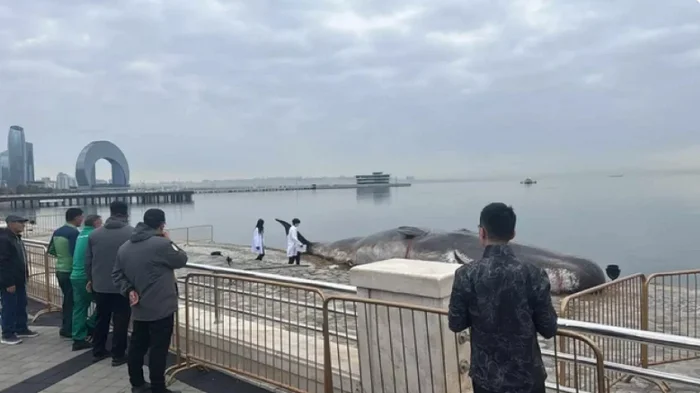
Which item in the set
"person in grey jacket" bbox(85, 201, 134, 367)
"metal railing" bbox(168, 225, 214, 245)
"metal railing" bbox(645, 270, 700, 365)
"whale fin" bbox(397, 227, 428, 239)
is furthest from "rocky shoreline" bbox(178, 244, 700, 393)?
"metal railing" bbox(168, 225, 214, 245)

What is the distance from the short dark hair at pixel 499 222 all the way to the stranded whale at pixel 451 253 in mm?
12966

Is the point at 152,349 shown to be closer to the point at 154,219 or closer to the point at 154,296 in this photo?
the point at 154,296

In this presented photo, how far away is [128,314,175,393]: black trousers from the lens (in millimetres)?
5840

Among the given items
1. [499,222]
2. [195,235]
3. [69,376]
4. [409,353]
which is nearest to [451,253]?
[69,376]

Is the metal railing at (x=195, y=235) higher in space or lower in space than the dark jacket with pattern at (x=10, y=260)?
lower

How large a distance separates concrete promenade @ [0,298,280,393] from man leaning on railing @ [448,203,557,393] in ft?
11.7

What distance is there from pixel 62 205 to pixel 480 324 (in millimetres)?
156780

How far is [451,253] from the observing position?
19.1 meters

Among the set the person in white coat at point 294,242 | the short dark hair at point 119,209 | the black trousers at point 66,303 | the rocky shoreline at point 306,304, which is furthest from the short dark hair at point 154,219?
the person in white coat at point 294,242

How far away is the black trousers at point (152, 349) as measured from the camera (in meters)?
5.84

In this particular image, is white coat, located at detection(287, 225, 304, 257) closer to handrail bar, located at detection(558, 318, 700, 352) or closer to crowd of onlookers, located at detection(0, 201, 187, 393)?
crowd of onlookers, located at detection(0, 201, 187, 393)

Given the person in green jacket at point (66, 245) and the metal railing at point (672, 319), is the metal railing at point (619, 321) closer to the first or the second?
the metal railing at point (672, 319)

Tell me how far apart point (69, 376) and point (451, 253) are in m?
14.5

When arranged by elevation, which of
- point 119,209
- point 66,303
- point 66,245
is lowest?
point 66,303
